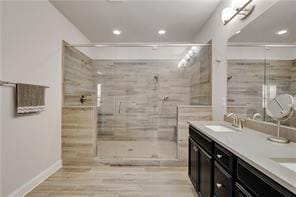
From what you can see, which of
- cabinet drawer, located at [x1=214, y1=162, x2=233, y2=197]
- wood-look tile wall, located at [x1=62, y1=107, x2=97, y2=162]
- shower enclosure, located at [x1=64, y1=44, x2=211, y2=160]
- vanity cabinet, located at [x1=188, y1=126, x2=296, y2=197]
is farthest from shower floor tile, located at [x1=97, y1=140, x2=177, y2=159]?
cabinet drawer, located at [x1=214, y1=162, x2=233, y2=197]

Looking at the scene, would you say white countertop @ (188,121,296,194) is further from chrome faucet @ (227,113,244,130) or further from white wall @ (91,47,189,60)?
white wall @ (91,47,189,60)

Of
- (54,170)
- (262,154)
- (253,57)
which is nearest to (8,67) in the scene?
(54,170)

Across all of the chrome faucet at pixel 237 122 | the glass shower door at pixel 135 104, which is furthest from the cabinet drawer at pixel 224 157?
the glass shower door at pixel 135 104

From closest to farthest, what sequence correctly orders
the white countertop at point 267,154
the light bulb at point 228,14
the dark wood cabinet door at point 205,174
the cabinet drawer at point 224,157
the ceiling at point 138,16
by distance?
the white countertop at point 267,154 → the cabinet drawer at point 224,157 → the dark wood cabinet door at point 205,174 → the light bulb at point 228,14 → the ceiling at point 138,16

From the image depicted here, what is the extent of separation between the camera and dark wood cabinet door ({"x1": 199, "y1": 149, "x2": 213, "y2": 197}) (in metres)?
1.93

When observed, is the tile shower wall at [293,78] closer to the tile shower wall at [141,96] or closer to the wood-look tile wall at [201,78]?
the wood-look tile wall at [201,78]

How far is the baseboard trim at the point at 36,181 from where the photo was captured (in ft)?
8.03

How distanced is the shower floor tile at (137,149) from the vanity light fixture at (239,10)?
2479mm

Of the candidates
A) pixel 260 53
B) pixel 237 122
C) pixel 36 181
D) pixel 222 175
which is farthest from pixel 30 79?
pixel 260 53

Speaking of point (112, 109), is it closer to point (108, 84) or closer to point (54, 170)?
point (108, 84)

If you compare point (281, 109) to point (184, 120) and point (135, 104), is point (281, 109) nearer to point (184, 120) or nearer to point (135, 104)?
point (184, 120)

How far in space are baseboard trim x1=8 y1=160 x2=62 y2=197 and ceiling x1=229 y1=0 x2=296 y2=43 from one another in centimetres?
315

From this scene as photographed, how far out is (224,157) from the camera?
161 cm

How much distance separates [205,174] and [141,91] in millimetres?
3284
